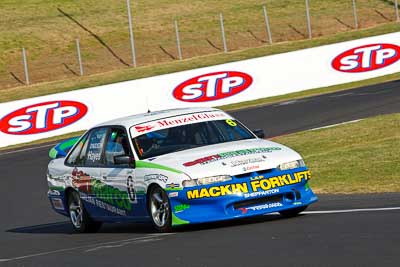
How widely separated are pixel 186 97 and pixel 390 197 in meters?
21.2

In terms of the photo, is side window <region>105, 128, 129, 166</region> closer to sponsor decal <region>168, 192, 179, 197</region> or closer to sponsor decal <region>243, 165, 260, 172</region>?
sponsor decal <region>168, 192, 179, 197</region>

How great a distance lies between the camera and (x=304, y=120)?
85.0 feet

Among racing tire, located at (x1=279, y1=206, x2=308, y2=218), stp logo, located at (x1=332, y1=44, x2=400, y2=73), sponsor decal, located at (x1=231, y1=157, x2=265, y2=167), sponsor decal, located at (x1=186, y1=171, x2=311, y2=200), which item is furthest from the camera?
stp logo, located at (x1=332, y1=44, x2=400, y2=73)

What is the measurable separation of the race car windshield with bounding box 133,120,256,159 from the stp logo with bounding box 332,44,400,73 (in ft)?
77.3

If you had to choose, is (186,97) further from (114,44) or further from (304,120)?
(114,44)

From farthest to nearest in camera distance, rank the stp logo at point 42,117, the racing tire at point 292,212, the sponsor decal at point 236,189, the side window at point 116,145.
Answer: the stp logo at point 42,117
the side window at point 116,145
the racing tire at point 292,212
the sponsor decal at point 236,189

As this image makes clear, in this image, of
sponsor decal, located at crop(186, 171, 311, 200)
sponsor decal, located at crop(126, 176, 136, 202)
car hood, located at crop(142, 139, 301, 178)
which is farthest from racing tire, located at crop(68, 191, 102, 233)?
sponsor decal, located at crop(186, 171, 311, 200)

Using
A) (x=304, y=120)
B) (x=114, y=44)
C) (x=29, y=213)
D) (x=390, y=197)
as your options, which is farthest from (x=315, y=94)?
(x=390, y=197)

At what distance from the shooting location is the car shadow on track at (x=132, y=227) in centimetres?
1152

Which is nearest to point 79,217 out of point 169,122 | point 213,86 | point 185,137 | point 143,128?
point 143,128

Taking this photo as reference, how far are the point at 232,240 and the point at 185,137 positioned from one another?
244cm

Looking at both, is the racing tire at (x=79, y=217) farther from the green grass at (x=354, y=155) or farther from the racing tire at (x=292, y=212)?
the green grass at (x=354, y=155)

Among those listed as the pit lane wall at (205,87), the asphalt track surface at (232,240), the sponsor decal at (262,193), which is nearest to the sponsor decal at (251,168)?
the sponsor decal at (262,193)

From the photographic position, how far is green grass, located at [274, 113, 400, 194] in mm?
14508
